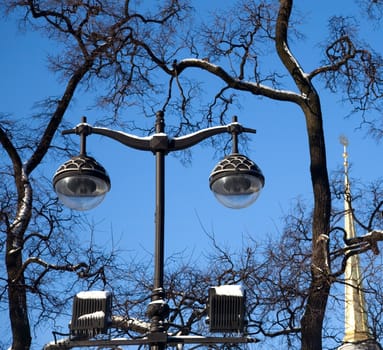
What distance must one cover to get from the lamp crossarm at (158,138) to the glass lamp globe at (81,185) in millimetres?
478

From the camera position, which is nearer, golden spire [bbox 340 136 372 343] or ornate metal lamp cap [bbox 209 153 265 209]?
ornate metal lamp cap [bbox 209 153 265 209]

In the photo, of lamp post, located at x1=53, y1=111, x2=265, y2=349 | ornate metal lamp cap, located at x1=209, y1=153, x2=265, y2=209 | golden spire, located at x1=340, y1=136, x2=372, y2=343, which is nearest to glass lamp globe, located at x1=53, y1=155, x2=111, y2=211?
lamp post, located at x1=53, y1=111, x2=265, y2=349

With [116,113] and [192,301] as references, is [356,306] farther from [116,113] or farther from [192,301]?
[116,113]

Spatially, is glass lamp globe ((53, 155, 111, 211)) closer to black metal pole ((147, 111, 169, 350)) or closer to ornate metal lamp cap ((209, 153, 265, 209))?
black metal pole ((147, 111, 169, 350))

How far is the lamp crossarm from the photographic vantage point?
10.7 metres

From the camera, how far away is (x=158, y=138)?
422 inches

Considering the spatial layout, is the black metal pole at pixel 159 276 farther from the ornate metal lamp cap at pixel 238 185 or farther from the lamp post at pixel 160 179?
the ornate metal lamp cap at pixel 238 185

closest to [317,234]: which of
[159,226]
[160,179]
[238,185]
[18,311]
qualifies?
[18,311]

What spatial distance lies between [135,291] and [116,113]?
121 inches

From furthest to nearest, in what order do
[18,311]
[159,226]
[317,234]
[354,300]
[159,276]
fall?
[18,311] < [317,234] < [354,300] < [159,226] < [159,276]

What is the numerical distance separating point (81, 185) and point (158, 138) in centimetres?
83

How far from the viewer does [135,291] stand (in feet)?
50.6

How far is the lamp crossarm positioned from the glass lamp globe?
0.48 metres

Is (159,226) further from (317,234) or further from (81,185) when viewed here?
(317,234)
